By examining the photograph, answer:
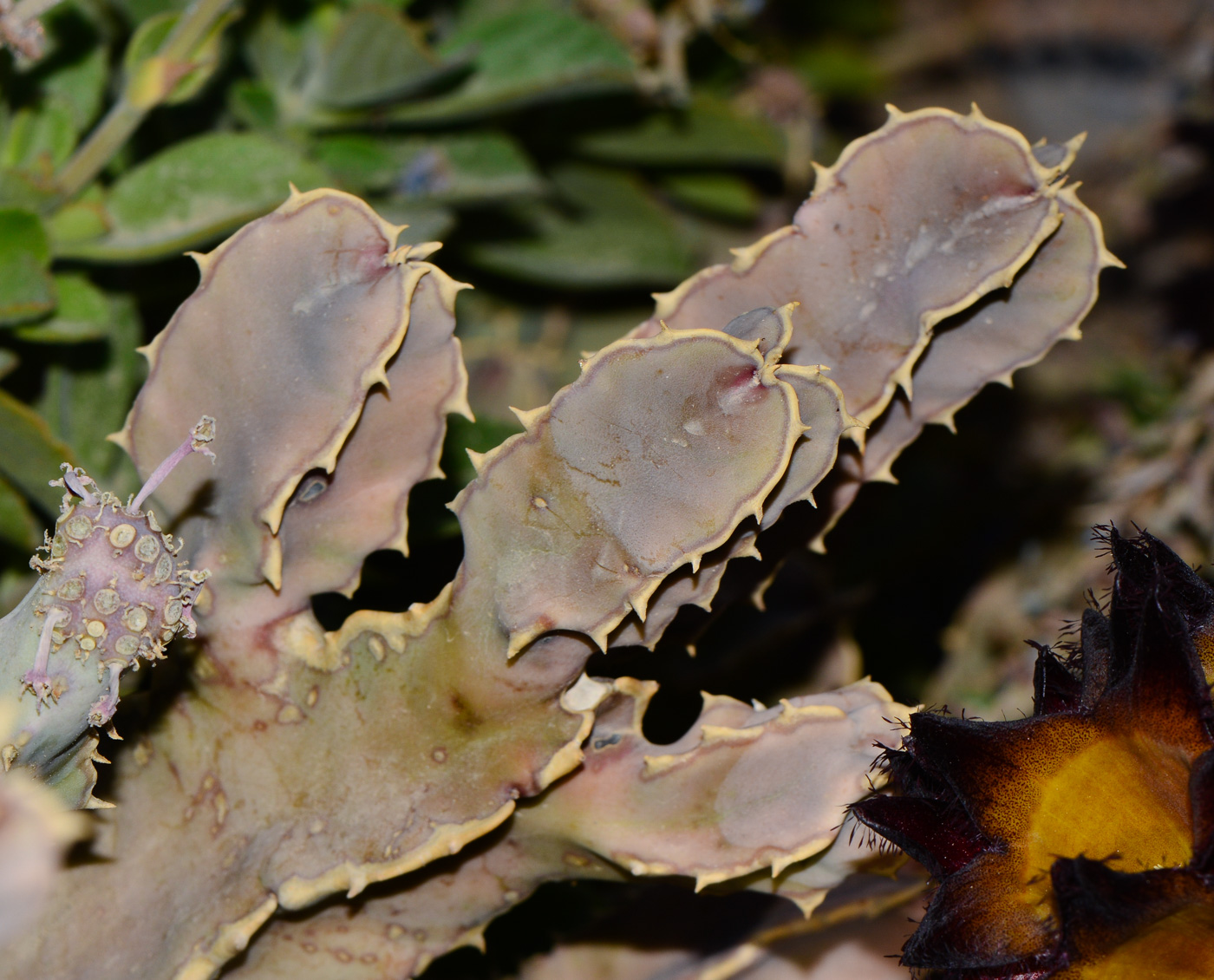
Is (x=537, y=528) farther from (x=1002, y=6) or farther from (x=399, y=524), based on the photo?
(x=1002, y=6)

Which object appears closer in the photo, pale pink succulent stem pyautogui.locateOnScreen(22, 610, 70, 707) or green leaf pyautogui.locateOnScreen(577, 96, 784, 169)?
pale pink succulent stem pyautogui.locateOnScreen(22, 610, 70, 707)

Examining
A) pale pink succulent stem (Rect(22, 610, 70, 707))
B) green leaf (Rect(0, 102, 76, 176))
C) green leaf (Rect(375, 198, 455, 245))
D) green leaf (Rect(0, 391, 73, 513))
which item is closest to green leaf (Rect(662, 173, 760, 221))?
green leaf (Rect(375, 198, 455, 245))

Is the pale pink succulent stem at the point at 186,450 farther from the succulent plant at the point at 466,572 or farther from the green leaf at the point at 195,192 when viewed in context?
the green leaf at the point at 195,192

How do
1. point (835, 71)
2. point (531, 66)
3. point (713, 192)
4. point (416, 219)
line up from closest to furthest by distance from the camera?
point (416, 219) < point (531, 66) < point (713, 192) < point (835, 71)

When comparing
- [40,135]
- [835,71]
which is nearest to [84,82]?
[40,135]

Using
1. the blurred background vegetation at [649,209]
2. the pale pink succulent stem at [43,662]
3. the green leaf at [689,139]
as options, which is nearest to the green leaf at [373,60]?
the blurred background vegetation at [649,209]

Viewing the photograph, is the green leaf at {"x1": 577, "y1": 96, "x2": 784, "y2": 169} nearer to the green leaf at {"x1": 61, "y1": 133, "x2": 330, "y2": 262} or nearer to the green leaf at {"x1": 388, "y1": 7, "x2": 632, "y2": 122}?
the green leaf at {"x1": 388, "y1": 7, "x2": 632, "y2": 122}

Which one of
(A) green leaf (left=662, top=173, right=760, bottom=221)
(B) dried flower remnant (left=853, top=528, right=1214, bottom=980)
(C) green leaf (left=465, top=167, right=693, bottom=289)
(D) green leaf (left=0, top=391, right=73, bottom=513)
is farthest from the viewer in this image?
(A) green leaf (left=662, top=173, right=760, bottom=221)

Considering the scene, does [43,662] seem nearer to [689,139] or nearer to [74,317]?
[74,317]

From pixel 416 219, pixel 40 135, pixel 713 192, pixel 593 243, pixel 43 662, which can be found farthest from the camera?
pixel 713 192
